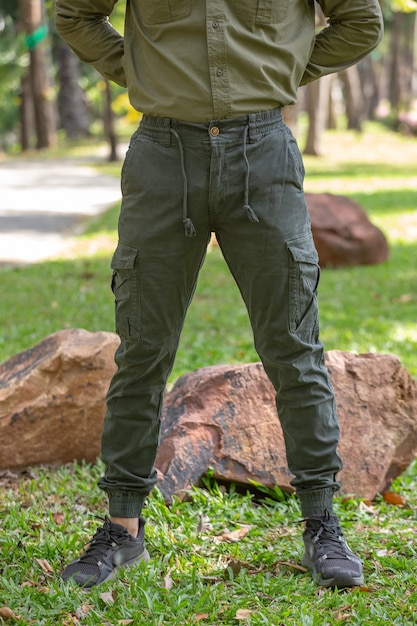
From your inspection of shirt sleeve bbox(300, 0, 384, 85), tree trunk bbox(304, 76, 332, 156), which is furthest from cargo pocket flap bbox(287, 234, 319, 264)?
tree trunk bbox(304, 76, 332, 156)

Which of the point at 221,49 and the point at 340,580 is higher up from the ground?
the point at 221,49

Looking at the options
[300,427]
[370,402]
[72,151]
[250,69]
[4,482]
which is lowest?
[72,151]

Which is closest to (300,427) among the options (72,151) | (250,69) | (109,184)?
(250,69)

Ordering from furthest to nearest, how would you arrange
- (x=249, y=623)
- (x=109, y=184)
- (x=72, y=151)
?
(x=72, y=151)
(x=109, y=184)
(x=249, y=623)

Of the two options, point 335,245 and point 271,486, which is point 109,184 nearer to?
point 335,245

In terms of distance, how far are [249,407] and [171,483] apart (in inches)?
18.6

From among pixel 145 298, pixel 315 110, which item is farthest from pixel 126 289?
pixel 315 110

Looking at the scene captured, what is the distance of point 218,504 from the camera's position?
389 centimetres

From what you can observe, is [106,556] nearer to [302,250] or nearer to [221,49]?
[302,250]

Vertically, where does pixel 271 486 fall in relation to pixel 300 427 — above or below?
below

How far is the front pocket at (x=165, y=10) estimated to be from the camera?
2.94m

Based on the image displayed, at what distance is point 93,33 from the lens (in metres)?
3.24

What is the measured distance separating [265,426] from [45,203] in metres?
11.8

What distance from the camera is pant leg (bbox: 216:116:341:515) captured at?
302cm
